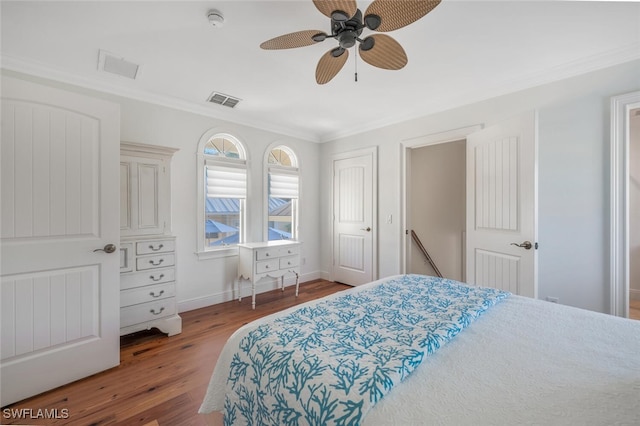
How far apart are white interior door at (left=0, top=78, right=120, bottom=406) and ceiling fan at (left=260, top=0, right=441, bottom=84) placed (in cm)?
151

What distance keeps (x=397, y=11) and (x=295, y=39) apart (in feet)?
1.99

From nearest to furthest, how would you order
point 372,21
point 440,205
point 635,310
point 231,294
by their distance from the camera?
point 372,21
point 635,310
point 231,294
point 440,205

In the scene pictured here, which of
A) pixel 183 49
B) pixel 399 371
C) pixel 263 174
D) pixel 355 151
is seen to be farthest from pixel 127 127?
pixel 399 371

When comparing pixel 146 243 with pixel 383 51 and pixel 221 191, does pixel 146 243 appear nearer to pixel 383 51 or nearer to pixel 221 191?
pixel 221 191

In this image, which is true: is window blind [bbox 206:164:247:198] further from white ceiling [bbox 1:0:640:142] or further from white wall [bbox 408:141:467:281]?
white wall [bbox 408:141:467:281]

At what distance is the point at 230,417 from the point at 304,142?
3.94 metres

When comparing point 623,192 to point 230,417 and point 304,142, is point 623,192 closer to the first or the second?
point 230,417

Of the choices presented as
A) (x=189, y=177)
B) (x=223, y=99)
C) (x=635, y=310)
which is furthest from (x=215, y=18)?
(x=635, y=310)

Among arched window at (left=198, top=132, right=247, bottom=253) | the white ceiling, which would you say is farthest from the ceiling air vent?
arched window at (left=198, top=132, right=247, bottom=253)

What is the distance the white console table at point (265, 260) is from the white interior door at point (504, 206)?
7.06 ft

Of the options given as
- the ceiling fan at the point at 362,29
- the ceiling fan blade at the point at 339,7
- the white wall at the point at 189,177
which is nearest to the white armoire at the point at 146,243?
the white wall at the point at 189,177

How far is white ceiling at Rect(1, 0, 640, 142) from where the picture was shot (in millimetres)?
1725

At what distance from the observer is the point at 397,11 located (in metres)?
1.39

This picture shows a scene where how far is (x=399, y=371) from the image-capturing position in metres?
0.86
